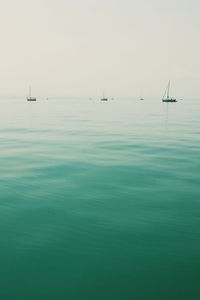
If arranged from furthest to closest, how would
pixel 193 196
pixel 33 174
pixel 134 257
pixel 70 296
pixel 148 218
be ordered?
pixel 33 174, pixel 193 196, pixel 148 218, pixel 134 257, pixel 70 296

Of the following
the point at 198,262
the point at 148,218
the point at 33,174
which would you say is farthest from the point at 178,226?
the point at 33,174

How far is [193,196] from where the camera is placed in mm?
12789

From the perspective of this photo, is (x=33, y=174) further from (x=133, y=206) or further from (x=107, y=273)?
(x=107, y=273)

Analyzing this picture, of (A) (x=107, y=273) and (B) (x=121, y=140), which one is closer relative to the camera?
(A) (x=107, y=273)

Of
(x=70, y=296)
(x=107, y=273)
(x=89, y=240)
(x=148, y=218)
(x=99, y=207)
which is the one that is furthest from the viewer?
(x=99, y=207)

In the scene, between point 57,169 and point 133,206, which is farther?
point 57,169

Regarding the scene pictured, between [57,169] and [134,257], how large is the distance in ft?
33.0

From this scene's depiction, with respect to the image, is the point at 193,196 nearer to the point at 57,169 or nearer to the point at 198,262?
the point at 198,262

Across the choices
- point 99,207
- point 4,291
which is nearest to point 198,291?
point 4,291

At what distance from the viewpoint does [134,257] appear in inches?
316

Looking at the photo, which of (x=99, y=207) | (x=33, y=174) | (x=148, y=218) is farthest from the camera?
(x=33, y=174)

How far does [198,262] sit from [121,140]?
22347mm

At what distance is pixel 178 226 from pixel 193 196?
10.9 ft

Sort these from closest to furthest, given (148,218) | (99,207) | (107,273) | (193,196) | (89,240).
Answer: (107,273) → (89,240) → (148,218) → (99,207) → (193,196)
